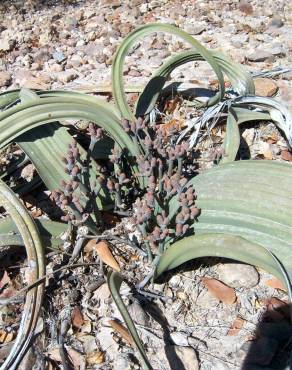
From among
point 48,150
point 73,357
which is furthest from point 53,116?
point 73,357

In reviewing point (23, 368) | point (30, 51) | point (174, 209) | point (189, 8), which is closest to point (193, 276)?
point (174, 209)

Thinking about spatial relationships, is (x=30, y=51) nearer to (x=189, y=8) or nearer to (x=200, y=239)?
(x=189, y=8)

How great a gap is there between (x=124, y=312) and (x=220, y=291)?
338 mm

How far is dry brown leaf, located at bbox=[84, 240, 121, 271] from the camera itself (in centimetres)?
125

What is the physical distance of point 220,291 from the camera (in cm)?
119

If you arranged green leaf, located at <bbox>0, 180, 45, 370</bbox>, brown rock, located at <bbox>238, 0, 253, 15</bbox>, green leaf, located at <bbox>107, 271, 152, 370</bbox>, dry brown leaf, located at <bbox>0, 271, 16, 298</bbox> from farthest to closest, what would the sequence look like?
brown rock, located at <bbox>238, 0, 253, 15</bbox>
dry brown leaf, located at <bbox>0, 271, 16, 298</bbox>
green leaf, located at <bbox>0, 180, 45, 370</bbox>
green leaf, located at <bbox>107, 271, 152, 370</bbox>

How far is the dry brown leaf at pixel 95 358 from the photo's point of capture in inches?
42.3

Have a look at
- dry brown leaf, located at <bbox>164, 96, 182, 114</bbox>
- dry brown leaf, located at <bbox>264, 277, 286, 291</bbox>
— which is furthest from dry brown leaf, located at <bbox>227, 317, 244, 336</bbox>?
dry brown leaf, located at <bbox>164, 96, 182, 114</bbox>

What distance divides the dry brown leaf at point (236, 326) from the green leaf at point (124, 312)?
0.29m

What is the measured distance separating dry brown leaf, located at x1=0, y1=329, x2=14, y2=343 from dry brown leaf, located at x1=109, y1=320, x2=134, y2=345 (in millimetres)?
229

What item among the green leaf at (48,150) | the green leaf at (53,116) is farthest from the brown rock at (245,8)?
the green leaf at (48,150)

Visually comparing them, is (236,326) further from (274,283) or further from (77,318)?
(77,318)

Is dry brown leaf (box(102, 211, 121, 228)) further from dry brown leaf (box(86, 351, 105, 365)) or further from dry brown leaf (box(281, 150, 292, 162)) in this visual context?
dry brown leaf (box(281, 150, 292, 162))

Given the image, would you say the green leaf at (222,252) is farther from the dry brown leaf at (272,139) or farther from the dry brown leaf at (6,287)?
the dry brown leaf at (272,139)
